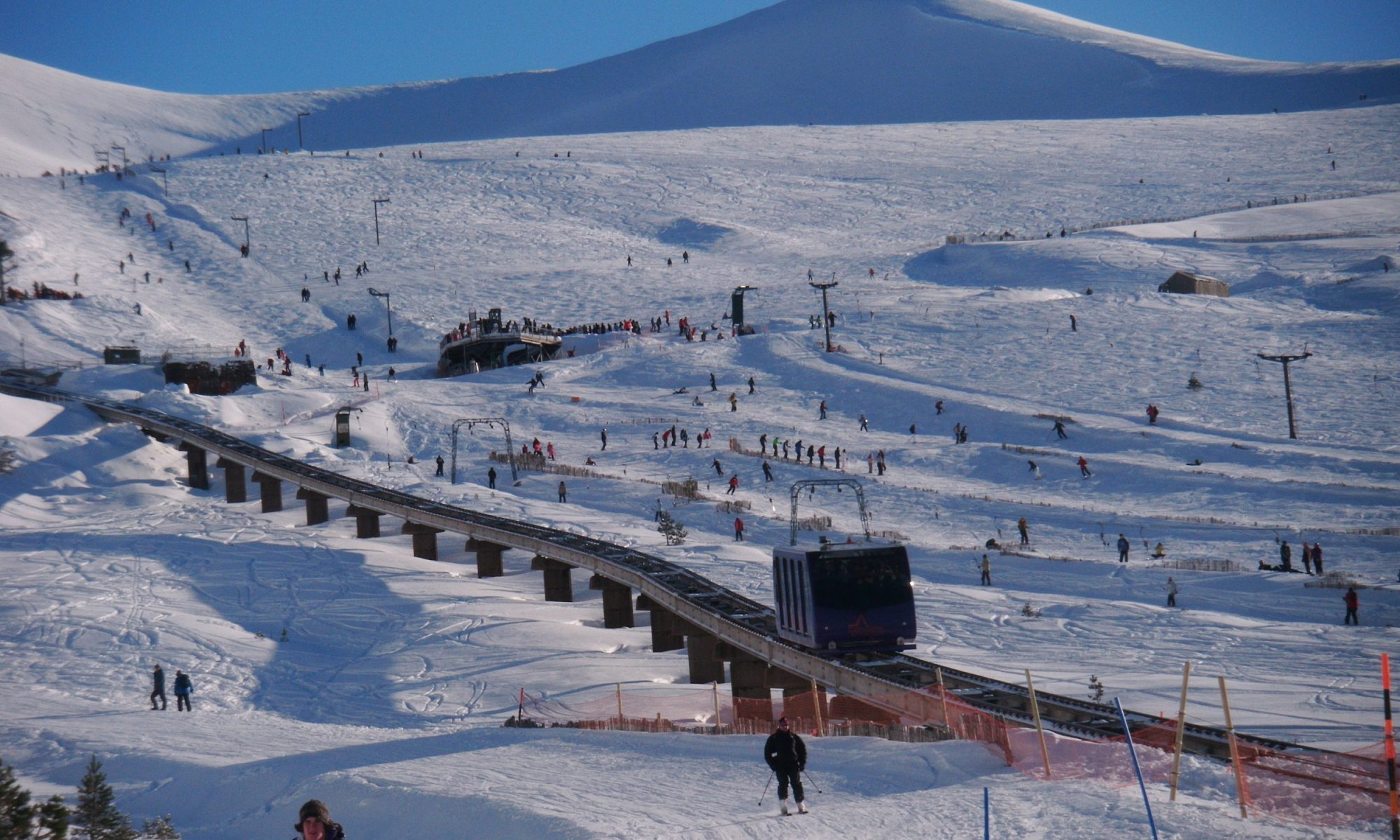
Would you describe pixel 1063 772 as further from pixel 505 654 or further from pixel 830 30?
pixel 830 30

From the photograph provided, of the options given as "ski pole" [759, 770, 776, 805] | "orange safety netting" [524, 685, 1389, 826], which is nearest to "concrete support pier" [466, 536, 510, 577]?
"orange safety netting" [524, 685, 1389, 826]

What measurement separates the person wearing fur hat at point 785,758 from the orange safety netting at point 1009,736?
2003 millimetres

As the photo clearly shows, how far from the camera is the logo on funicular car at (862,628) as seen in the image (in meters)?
18.1

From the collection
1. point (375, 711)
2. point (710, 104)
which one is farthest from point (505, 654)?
point (710, 104)

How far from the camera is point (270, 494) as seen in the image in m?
36.2

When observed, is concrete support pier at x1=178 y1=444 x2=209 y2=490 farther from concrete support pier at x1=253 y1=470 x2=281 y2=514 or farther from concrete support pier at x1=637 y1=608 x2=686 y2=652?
concrete support pier at x1=637 y1=608 x2=686 y2=652

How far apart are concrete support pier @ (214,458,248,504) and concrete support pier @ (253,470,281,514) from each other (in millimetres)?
1129

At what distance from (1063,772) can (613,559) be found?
54.3 ft

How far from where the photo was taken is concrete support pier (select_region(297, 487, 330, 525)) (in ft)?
115

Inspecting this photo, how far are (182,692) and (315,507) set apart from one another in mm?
16515

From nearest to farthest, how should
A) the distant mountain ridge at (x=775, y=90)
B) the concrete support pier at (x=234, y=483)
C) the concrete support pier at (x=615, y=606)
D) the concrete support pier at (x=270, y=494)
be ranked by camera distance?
1. the concrete support pier at (x=615, y=606)
2. the concrete support pier at (x=270, y=494)
3. the concrete support pier at (x=234, y=483)
4. the distant mountain ridge at (x=775, y=90)

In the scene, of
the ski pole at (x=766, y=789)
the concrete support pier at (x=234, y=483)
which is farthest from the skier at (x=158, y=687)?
the concrete support pier at (x=234, y=483)

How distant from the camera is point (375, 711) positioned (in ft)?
64.2

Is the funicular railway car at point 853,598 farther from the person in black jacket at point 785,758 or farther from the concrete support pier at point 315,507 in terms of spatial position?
the concrete support pier at point 315,507
